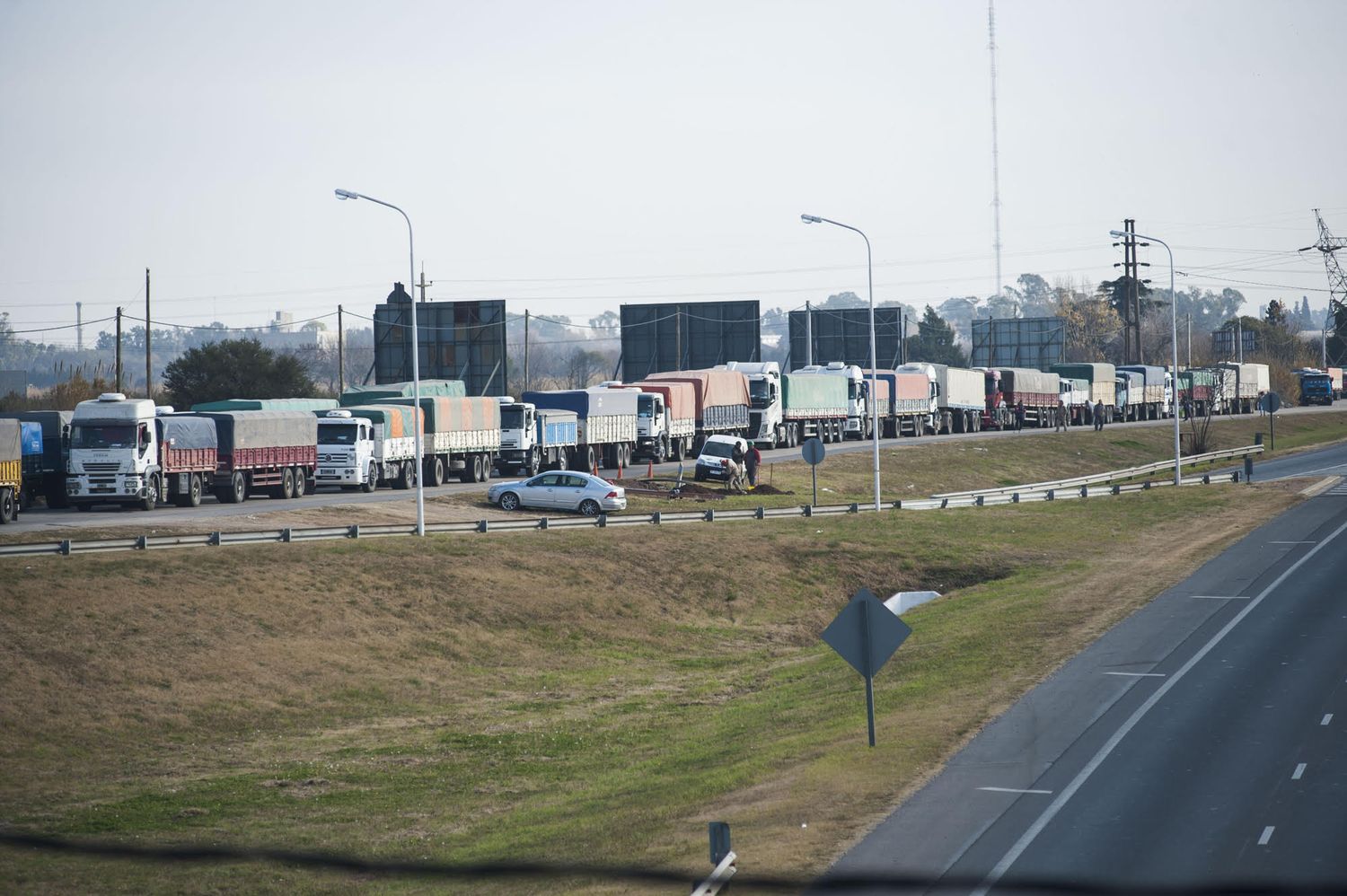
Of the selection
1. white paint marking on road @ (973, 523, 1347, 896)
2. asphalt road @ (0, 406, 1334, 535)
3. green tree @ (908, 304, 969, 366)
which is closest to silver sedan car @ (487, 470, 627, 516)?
asphalt road @ (0, 406, 1334, 535)

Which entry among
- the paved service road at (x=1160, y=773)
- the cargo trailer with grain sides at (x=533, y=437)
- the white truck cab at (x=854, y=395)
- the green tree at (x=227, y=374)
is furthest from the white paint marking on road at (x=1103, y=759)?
the green tree at (x=227, y=374)

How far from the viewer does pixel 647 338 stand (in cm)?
9494

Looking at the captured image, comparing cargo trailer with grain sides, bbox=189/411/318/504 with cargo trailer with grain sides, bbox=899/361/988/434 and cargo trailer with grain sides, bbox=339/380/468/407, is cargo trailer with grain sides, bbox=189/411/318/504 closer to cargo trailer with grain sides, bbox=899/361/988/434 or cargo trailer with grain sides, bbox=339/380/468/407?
cargo trailer with grain sides, bbox=339/380/468/407

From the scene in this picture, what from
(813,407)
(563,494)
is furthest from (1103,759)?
(813,407)

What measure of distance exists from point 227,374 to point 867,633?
6875 cm

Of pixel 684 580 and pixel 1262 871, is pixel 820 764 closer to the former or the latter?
pixel 1262 871

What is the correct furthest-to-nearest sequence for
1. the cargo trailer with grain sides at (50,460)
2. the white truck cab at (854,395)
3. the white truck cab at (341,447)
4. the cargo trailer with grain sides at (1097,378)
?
1. the cargo trailer with grain sides at (1097,378)
2. the white truck cab at (854,395)
3. the white truck cab at (341,447)
4. the cargo trailer with grain sides at (50,460)

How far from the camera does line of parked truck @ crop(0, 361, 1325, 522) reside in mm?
43250

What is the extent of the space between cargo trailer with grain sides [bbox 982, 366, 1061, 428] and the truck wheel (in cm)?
6669

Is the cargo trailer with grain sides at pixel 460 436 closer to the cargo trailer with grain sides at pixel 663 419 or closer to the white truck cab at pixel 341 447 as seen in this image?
the white truck cab at pixel 341 447

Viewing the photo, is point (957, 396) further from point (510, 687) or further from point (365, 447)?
point (510, 687)

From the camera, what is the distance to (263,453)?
47.9 metres

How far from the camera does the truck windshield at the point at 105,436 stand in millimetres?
42938

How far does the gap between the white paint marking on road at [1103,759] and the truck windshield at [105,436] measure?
31.7m
